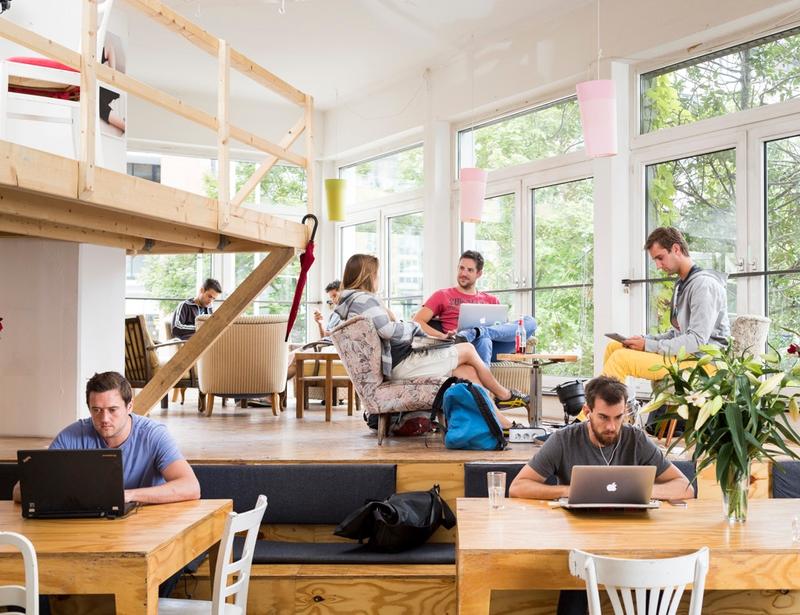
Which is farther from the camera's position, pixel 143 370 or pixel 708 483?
pixel 143 370

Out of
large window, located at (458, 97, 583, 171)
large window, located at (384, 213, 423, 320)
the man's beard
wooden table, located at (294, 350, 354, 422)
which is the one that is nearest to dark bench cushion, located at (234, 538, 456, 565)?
the man's beard

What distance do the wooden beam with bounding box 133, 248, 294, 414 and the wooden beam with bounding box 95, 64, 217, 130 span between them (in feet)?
4.78

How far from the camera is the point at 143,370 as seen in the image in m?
7.79

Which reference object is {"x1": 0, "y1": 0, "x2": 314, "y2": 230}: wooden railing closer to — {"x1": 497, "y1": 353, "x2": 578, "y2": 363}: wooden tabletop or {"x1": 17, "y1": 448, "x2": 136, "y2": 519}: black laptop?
{"x1": 17, "y1": 448, "x2": 136, "y2": 519}: black laptop

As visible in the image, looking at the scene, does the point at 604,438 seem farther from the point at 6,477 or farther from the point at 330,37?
the point at 330,37

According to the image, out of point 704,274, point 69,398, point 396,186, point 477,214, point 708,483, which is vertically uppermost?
point 396,186

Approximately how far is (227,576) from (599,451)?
1.60m

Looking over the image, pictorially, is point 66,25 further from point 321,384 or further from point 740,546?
point 740,546

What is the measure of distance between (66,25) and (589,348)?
4.82 meters

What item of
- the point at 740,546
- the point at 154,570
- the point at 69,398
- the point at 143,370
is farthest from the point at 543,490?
the point at 143,370

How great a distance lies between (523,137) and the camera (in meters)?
8.91

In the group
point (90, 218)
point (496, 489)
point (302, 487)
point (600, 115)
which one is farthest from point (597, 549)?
point (600, 115)

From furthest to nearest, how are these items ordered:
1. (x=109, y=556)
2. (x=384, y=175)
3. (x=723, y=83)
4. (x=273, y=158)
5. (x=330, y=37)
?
(x=384, y=175), (x=330, y=37), (x=723, y=83), (x=273, y=158), (x=109, y=556)

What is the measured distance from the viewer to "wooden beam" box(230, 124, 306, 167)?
210 inches
